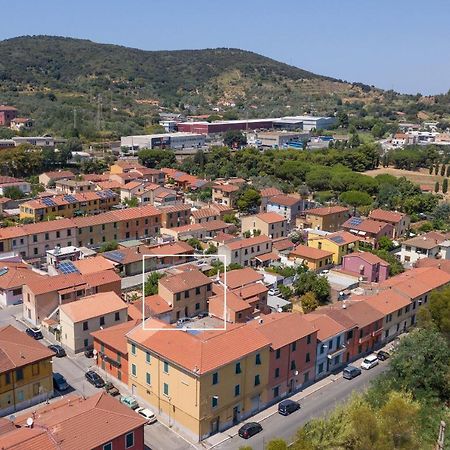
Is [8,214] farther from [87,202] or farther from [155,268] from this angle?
[155,268]

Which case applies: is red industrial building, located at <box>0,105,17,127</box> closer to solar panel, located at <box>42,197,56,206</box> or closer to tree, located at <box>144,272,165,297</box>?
solar panel, located at <box>42,197,56,206</box>

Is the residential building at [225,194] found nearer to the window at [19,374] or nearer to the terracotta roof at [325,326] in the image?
the terracotta roof at [325,326]

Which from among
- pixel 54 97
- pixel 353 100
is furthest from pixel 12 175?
pixel 353 100

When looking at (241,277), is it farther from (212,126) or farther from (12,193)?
(212,126)

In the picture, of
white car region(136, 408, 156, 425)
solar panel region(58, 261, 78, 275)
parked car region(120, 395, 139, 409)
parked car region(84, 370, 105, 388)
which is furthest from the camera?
solar panel region(58, 261, 78, 275)

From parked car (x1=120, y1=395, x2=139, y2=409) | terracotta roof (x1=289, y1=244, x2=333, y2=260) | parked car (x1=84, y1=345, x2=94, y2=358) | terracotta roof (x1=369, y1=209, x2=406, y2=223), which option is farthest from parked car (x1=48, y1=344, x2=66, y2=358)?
terracotta roof (x1=369, y1=209, x2=406, y2=223)
